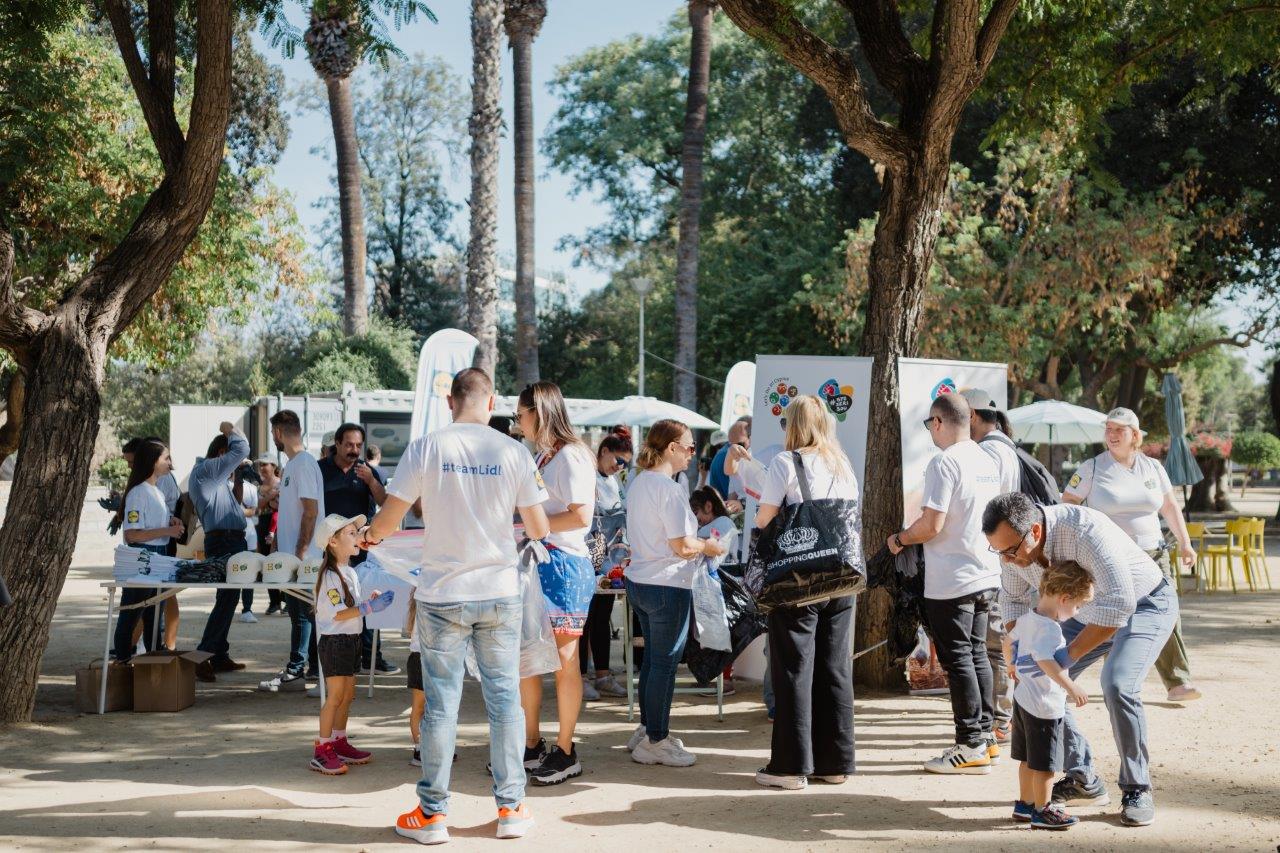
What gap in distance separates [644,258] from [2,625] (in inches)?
1459

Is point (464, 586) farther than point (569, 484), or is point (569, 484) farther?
point (569, 484)

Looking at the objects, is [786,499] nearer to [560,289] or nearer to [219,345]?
[560,289]

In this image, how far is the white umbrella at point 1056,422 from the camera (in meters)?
17.8

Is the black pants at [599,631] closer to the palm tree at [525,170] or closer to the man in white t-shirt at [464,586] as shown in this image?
the man in white t-shirt at [464,586]

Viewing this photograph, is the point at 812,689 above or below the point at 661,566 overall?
below

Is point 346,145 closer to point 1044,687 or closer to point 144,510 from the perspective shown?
point 144,510

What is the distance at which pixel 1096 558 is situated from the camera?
4.95m

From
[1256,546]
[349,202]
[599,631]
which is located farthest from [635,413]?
[349,202]

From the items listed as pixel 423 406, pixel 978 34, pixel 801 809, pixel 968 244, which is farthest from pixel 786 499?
pixel 968 244

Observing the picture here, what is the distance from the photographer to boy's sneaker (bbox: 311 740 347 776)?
6375mm

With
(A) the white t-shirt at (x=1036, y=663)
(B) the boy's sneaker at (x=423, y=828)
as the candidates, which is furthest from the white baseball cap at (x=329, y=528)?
(A) the white t-shirt at (x=1036, y=663)

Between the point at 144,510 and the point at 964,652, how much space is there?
5.66 metres

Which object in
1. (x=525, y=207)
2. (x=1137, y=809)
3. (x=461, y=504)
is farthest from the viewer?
(x=525, y=207)

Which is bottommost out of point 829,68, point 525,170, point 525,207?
point 829,68
